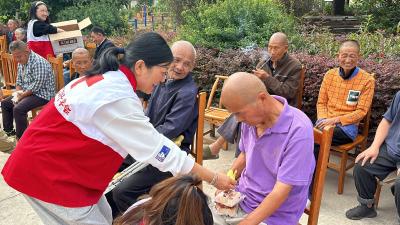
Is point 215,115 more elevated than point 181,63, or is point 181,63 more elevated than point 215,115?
point 181,63

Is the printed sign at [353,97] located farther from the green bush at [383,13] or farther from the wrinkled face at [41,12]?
the green bush at [383,13]

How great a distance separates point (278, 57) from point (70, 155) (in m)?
2.79

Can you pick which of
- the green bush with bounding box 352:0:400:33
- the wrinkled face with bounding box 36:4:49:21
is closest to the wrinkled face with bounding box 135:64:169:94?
the wrinkled face with bounding box 36:4:49:21

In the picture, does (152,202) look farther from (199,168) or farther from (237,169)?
(237,169)

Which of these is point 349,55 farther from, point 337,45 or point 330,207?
point 337,45

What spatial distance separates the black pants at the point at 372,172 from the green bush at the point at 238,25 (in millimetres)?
2906

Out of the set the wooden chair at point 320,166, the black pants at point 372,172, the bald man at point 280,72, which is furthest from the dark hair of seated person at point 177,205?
the bald man at point 280,72

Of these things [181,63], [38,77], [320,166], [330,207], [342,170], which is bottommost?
[330,207]

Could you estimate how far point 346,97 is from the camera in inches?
141

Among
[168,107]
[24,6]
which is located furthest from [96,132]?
[24,6]

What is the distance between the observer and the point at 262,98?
1773 mm

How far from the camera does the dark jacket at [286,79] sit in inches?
150

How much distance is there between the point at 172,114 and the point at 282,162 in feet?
3.45

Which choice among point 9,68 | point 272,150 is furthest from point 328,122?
→ point 9,68
